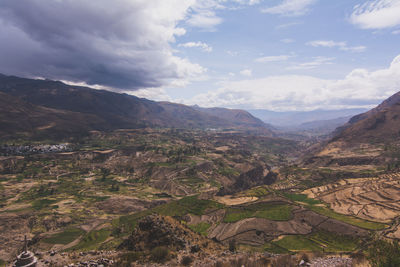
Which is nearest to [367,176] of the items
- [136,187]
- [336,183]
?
[336,183]

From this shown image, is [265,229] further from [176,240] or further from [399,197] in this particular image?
[399,197]

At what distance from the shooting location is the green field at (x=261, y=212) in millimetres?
78188

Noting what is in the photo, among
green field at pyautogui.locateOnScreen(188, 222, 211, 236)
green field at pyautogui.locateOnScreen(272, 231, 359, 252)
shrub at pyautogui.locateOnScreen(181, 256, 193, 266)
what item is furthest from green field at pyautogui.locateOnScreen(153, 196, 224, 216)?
shrub at pyautogui.locateOnScreen(181, 256, 193, 266)

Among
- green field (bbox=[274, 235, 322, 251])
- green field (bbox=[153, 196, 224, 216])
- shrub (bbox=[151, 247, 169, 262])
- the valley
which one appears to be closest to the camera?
shrub (bbox=[151, 247, 169, 262])

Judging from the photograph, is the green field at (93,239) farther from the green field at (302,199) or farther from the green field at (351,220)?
the green field at (302,199)

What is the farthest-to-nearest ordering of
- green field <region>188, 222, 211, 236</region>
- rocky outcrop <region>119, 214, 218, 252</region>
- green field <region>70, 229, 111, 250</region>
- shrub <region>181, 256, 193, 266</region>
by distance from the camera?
green field <region>188, 222, 211, 236</region> → green field <region>70, 229, 111, 250</region> → rocky outcrop <region>119, 214, 218, 252</region> → shrub <region>181, 256, 193, 266</region>

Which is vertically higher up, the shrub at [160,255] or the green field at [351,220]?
the shrub at [160,255]

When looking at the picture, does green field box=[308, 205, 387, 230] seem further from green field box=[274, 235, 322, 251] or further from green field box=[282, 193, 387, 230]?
green field box=[274, 235, 322, 251]

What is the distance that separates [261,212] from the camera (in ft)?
273

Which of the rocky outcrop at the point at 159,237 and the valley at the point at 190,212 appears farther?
the rocky outcrop at the point at 159,237

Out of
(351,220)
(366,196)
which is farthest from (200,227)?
(366,196)

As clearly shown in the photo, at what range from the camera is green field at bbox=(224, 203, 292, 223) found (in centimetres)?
7819

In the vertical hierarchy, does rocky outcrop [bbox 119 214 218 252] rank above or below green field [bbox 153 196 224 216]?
above

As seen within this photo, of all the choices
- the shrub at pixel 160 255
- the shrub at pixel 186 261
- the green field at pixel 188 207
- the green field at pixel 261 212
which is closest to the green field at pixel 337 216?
the green field at pixel 261 212
